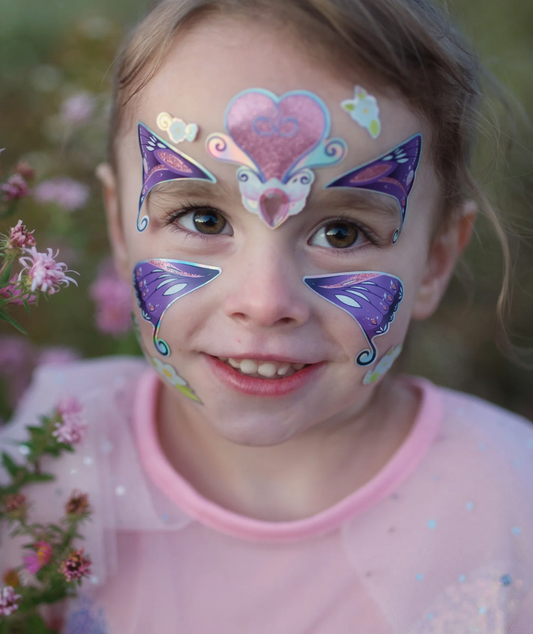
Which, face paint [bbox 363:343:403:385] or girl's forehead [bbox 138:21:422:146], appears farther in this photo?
face paint [bbox 363:343:403:385]

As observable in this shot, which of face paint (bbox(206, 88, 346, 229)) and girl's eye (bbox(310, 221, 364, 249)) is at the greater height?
face paint (bbox(206, 88, 346, 229))

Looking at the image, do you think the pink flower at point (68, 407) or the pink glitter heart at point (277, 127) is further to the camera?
the pink flower at point (68, 407)

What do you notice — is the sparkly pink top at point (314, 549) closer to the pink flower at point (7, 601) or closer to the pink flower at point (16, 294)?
the pink flower at point (7, 601)

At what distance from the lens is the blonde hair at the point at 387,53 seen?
129cm

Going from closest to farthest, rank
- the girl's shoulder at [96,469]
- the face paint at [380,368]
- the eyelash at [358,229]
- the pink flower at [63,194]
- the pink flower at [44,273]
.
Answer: the pink flower at [44,273]
the eyelash at [358,229]
the face paint at [380,368]
the girl's shoulder at [96,469]
the pink flower at [63,194]

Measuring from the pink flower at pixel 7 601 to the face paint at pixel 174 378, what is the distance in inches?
20.3

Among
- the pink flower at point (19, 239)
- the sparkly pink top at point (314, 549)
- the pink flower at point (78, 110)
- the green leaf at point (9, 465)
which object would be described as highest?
the pink flower at point (78, 110)

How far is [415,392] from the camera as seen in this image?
1.98 metres

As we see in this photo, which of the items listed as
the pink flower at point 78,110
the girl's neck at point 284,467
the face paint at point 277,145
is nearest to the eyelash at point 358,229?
the face paint at point 277,145

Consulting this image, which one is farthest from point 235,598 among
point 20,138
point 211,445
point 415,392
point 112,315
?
point 20,138

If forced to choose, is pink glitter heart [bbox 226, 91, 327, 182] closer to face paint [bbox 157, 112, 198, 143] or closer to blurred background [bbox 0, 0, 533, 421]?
face paint [bbox 157, 112, 198, 143]

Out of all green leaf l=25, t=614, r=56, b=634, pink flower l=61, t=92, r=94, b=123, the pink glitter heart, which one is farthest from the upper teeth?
pink flower l=61, t=92, r=94, b=123

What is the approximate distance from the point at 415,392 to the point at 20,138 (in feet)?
6.14

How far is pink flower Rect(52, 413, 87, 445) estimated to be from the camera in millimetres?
1386
